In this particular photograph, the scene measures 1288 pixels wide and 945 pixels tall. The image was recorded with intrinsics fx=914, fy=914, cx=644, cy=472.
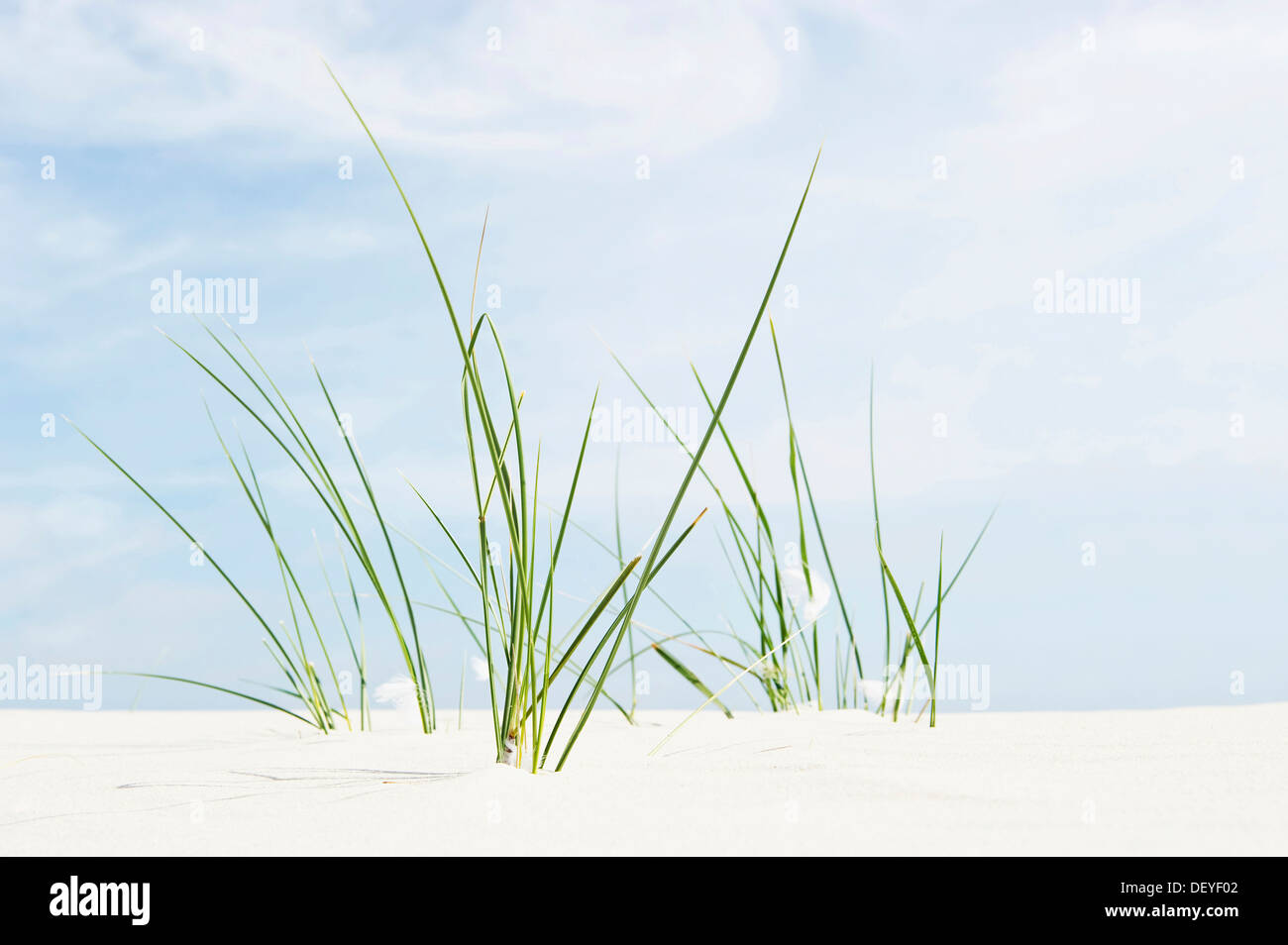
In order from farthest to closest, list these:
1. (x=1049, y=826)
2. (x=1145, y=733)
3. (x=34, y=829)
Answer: (x=1145, y=733)
(x=34, y=829)
(x=1049, y=826)

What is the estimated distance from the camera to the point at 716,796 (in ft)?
4.01

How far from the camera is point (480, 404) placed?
1.36m

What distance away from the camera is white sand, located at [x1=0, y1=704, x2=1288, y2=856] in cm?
102

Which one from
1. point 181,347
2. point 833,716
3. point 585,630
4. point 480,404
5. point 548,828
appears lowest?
point 833,716

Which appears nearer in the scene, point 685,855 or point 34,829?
point 685,855

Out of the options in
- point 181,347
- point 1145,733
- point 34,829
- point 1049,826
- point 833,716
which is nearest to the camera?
point 1049,826

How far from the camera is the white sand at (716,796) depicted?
102 centimetres
